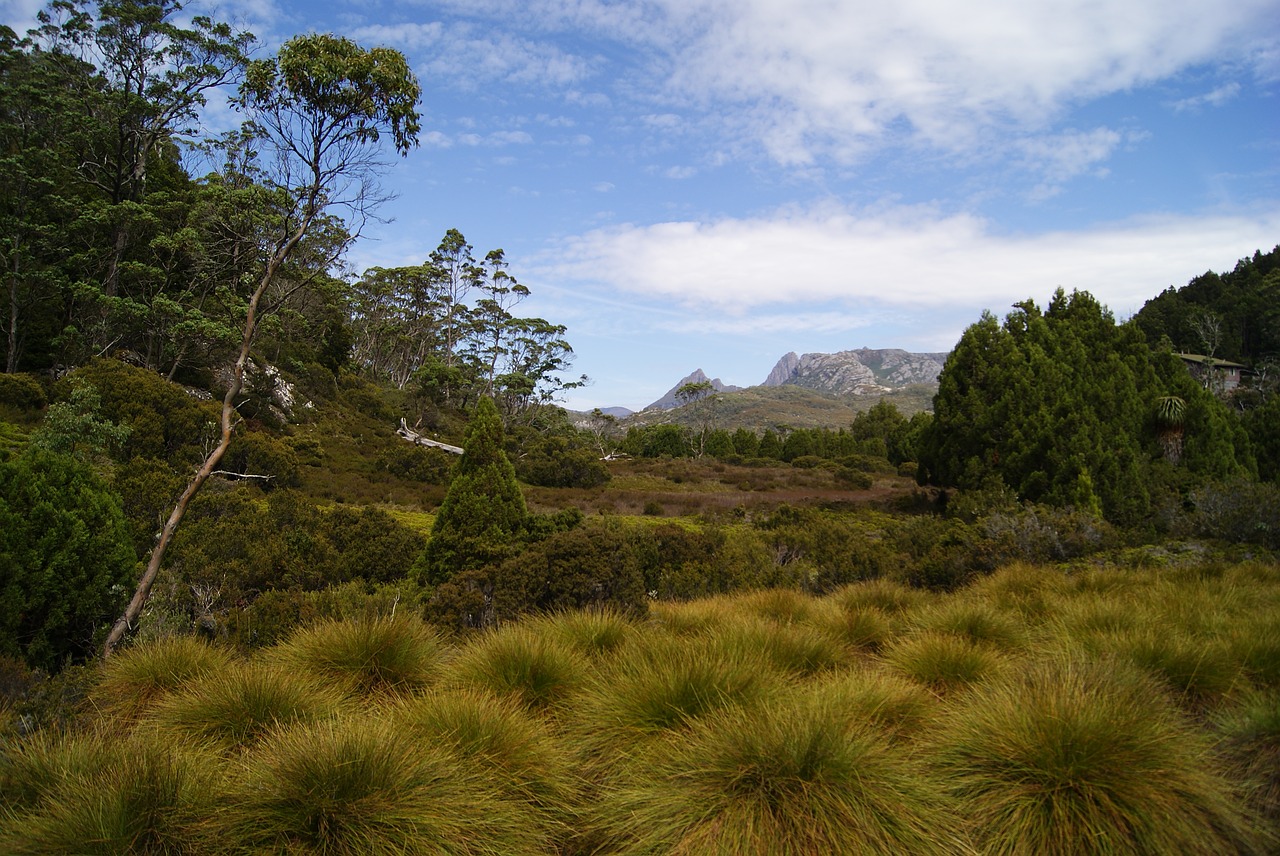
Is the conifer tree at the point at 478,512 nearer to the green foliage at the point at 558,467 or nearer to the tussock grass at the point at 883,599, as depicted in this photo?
the tussock grass at the point at 883,599

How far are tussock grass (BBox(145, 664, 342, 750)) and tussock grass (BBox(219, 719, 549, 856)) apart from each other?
74cm

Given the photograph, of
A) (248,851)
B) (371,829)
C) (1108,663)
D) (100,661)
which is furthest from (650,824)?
(100,661)

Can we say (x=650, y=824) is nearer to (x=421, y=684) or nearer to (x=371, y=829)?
(x=371, y=829)

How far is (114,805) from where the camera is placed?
7.83 feet

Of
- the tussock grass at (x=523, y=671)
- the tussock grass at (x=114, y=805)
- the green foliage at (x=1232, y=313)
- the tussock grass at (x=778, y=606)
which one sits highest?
the green foliage at (x=1232, y=313)

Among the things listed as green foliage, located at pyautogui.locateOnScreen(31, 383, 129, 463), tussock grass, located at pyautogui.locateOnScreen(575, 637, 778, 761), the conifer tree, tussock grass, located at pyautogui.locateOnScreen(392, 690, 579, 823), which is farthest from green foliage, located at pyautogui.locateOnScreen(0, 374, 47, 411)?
tussock grass, located at pyautogui.locateOnScreen(575, 637, 778, 761)

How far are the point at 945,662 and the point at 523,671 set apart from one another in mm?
3242

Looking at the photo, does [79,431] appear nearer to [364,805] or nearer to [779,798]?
[364,805]

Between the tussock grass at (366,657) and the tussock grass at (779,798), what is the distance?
232cm

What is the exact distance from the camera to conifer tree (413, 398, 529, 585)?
30.8 ft

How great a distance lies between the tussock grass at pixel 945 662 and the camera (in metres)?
4.48

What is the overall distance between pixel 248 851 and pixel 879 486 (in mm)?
33106

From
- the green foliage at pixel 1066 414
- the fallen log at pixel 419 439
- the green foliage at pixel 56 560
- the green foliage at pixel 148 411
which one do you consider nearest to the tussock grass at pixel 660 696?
the green foliage at pixel 56 560

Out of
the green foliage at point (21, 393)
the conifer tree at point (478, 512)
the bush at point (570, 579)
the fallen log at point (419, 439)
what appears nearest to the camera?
the bush at point (570, 579)
